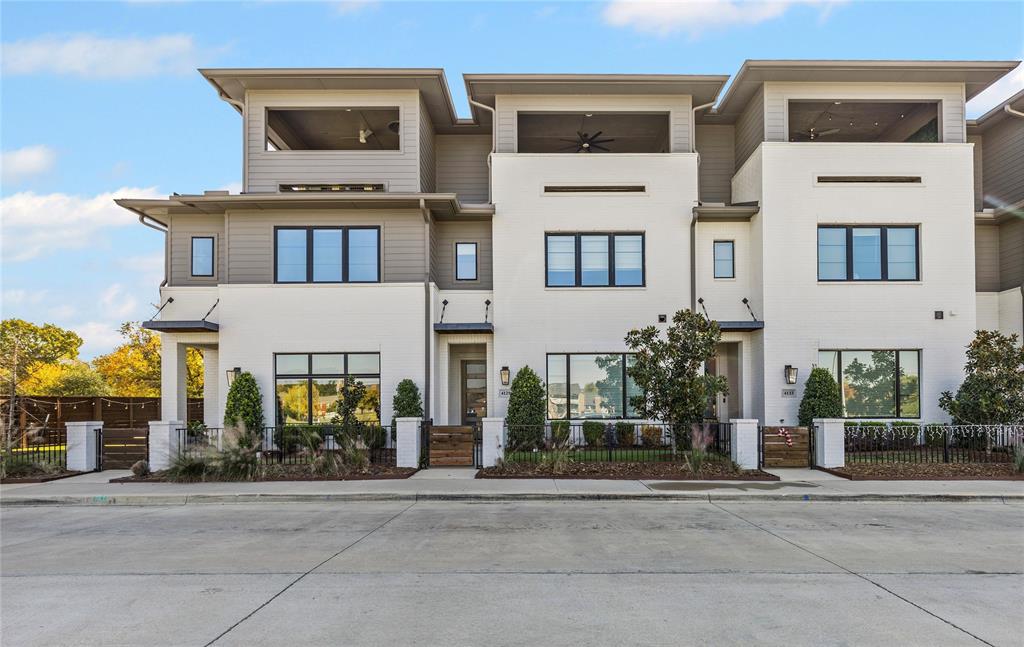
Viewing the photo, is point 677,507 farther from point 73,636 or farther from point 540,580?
point 73,636

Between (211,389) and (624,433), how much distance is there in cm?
1197

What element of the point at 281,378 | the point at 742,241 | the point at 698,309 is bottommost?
the point at 281,378

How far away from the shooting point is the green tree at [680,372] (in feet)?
48.7

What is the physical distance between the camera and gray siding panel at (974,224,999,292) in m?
20.6

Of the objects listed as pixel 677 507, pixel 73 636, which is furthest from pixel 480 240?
pixel 73 636

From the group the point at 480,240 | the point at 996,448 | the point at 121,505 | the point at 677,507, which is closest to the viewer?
the point at 677,507

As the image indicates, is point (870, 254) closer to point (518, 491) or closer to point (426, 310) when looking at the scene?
point (426, 310)

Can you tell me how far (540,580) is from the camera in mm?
6891

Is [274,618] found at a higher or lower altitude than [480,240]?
lower

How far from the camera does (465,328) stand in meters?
18.9

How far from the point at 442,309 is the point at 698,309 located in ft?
23.7

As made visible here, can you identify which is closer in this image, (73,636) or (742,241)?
(73,636)

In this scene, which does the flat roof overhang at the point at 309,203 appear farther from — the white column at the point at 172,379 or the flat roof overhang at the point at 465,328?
the white column at the point at 172,379

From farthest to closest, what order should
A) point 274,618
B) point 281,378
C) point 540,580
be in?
point 281,378 → point 540,580 → point 274,618
